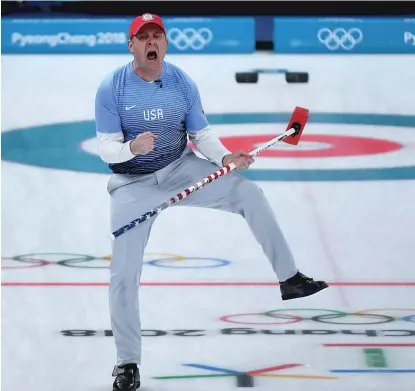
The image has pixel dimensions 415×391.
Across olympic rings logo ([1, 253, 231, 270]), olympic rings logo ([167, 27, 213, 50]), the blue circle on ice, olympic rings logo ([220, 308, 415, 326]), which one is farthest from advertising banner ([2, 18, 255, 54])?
olympic rings logo ([220, 308, 415, 326])

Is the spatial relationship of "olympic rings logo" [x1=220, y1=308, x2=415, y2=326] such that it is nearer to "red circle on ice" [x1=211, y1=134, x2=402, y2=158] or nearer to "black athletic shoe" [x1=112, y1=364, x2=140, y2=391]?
"black athletic shoe" [x1=112, y1=364, x2=140, y2=391]

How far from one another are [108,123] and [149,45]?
37 centimetres

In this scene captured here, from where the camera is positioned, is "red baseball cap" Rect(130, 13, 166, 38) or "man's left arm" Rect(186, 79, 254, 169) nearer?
"red baseball cap" Rect(130, 13, 166, 38)

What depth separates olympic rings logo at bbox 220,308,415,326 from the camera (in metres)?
5.84

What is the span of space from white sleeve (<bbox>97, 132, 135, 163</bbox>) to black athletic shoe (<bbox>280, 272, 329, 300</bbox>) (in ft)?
2.80

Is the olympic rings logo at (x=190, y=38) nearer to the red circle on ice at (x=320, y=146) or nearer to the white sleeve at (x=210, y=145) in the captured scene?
the red circle on ice at (x=320, y=146)

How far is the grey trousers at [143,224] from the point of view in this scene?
4.77m

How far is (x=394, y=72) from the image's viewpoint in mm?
13375

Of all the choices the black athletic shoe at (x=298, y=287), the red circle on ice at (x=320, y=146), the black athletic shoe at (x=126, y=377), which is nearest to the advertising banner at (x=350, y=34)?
the red circle on ice at (x=320, y=146)

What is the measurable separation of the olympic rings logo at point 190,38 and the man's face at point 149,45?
9.75 metres

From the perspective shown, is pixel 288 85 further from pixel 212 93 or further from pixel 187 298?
pixel 187 298

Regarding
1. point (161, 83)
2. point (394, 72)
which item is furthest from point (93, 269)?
point (394, 72)

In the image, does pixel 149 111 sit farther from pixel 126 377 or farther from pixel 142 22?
pixel 126 377

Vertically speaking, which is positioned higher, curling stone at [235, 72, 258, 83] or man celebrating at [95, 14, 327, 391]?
curling stone at [235, 72, 258, 83]
